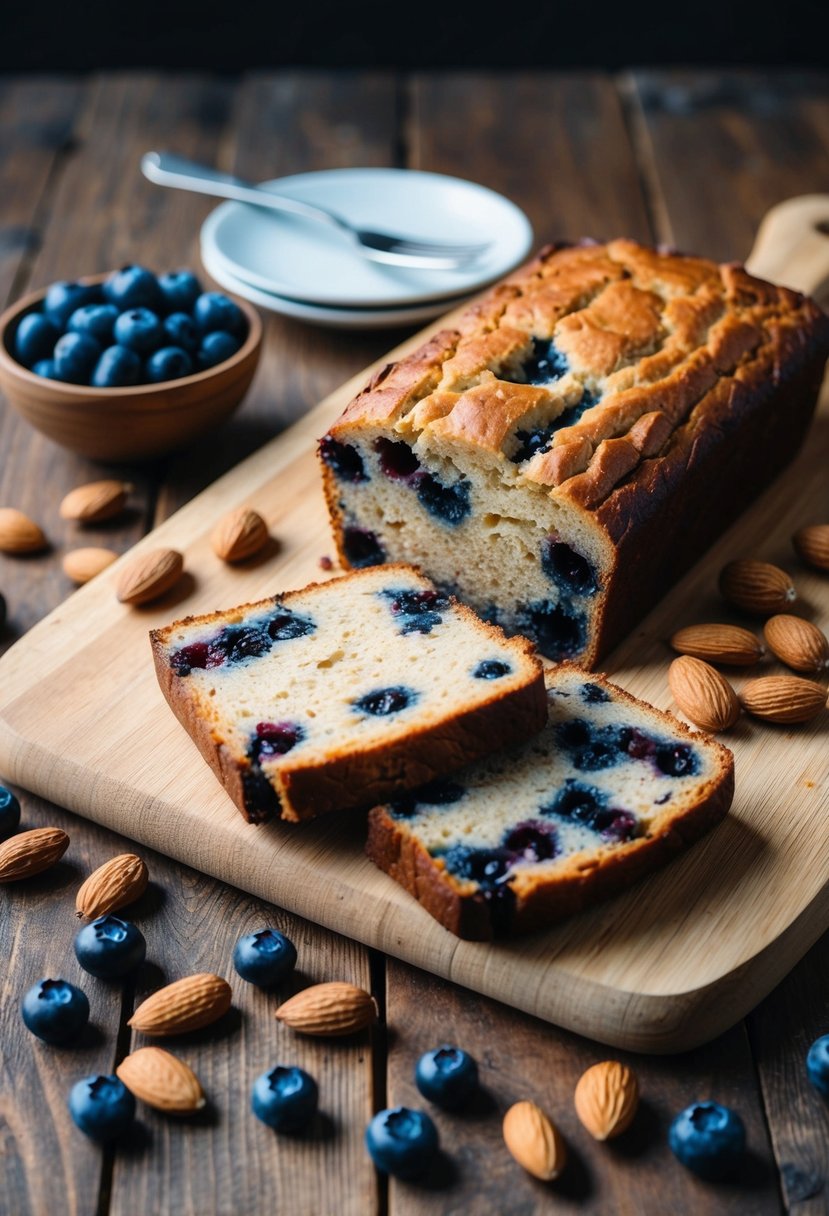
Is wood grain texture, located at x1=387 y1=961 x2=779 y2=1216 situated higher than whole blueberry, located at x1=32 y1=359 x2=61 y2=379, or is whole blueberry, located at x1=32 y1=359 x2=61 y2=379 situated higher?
whole blueberry, located at x1=32 y1=359 x2=61 y2=379

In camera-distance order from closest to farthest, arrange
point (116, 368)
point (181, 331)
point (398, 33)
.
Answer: point (116, 368)
point (181, 331)
point (398, 33)

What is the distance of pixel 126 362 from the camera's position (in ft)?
12.1

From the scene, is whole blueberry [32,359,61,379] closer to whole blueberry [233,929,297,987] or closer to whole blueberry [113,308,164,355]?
whole blueberry [113,308,164,355]

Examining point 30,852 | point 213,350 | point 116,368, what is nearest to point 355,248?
point 213,350

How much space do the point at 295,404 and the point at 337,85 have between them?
2.90 metres

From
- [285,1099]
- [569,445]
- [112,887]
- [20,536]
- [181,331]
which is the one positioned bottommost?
[20,536]

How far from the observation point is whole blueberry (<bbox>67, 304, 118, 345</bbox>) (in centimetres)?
376

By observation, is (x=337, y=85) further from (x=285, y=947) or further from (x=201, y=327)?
(x=285, y=947)

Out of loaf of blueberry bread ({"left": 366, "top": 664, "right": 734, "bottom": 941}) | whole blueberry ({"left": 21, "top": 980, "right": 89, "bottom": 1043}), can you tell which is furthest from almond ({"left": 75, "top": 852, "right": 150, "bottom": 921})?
loaf of blueberry bread ({"left": 366, "top": 664, "right": 734, "bottom": 941})

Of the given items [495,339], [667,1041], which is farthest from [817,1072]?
[495,339]

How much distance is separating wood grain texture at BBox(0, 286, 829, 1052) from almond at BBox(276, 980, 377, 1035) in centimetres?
17

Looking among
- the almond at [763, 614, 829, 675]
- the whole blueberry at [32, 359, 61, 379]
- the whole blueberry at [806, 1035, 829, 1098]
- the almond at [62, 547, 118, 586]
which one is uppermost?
the whole blueberry at [32, 359, 61, 379]

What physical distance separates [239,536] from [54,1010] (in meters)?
1.47

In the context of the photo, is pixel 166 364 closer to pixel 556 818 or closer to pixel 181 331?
pixel 181 331
